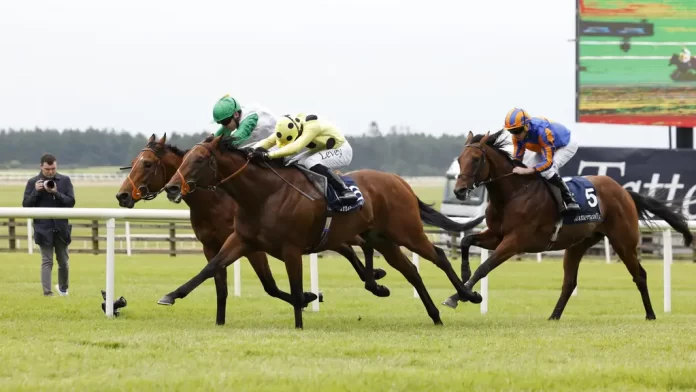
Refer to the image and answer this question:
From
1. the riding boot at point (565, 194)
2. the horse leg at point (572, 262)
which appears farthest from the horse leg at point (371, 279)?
the horse leg at point (572, 262)

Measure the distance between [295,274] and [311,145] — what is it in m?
1.01

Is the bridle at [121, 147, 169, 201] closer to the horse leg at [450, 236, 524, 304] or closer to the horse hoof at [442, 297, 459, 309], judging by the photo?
the horse hoof at [442, 297, 459, 309]

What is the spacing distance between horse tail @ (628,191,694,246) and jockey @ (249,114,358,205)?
3053mm

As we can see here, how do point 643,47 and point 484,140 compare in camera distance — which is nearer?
point 484,140

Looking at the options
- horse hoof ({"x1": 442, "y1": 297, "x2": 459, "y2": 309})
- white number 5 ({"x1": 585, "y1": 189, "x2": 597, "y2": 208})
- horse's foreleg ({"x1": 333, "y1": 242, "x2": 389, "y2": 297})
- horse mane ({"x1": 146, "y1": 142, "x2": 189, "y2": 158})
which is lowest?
horse hoof ({"x1": 442, "y1": 297, "x2": 459, "y2": 309})

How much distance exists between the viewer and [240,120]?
816 centimetres

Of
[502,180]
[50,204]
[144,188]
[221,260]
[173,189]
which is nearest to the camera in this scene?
[173,189]

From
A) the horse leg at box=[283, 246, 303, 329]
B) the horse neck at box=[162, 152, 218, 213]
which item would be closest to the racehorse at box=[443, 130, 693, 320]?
the horse leg at box=[283, 246, 303, 329]

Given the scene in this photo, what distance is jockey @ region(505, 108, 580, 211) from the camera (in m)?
8.78

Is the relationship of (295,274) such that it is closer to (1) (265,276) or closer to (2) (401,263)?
(1) (265,276)

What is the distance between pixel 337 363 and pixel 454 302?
2.72 meters

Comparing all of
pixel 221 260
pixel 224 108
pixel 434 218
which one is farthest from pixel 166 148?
pixel 434 218

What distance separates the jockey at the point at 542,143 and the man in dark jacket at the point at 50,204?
410cm

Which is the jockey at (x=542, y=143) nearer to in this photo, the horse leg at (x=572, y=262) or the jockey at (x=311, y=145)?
the horse leg at (x=572, y=262)
